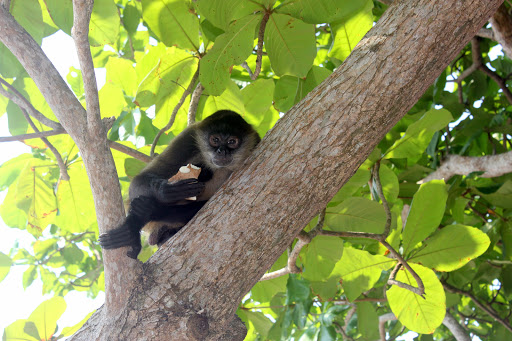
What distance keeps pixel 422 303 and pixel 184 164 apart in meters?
1.82

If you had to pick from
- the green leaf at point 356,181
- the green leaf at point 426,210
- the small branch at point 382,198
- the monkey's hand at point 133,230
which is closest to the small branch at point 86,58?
the monkey's hand at point 133,230

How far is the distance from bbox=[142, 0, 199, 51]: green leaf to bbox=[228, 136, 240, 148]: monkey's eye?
83 centimetres

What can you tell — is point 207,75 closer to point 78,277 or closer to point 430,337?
point 430,337

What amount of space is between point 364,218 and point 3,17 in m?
2.20

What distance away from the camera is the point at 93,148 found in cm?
195

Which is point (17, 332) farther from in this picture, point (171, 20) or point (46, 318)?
point (171, 20)

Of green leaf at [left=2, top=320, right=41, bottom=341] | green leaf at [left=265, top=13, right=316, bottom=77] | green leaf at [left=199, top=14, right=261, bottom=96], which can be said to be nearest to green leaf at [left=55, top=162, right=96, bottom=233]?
green leaf at [left=2, top=320, right=41, bottom=341]

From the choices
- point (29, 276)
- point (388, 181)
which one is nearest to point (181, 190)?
point (388, 181)

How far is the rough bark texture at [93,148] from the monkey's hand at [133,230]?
36 mm

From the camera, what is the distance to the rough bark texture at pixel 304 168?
190 cm

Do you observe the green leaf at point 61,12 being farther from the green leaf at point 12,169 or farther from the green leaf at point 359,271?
the green leaf at point 359,271

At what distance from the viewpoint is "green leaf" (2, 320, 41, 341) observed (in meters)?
2.43

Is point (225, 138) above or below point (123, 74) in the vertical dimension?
below

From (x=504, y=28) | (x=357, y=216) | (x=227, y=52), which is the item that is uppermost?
(x=227, y=52)
